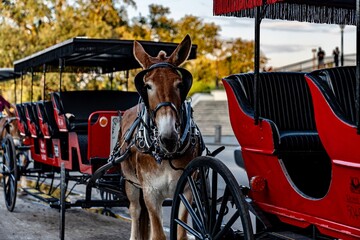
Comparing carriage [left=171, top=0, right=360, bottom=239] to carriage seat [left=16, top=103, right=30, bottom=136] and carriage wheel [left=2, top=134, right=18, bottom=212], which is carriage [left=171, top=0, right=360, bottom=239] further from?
carriage seat [left=16, top=103, right=30, bottom=136]

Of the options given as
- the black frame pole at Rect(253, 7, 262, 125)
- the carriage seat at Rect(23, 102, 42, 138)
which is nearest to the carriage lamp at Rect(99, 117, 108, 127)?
the carriage seat at Rect(23, 102, 42, 138)

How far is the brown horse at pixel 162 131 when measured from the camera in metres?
4.92

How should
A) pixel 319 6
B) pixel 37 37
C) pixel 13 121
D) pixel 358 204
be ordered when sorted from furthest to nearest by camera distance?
pixel 37 37 → pixel 13 121 → pixel 319 6 → pixel 358 204

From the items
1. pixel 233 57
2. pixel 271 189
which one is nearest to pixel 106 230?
pixel 271 189

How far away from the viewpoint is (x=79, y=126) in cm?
862

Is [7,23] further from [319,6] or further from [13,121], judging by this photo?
[319,6]

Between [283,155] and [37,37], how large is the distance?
22.7m

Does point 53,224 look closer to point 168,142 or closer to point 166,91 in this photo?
point 166,91

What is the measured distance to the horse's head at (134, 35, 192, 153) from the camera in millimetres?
4793

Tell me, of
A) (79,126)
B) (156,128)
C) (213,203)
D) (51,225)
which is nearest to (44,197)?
(51,225)

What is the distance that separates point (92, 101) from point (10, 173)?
5.24 feet

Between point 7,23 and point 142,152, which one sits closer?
point 142,152

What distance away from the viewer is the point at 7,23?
2636 cm

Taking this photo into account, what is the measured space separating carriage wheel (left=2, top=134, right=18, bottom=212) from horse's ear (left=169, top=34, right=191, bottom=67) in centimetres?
473
